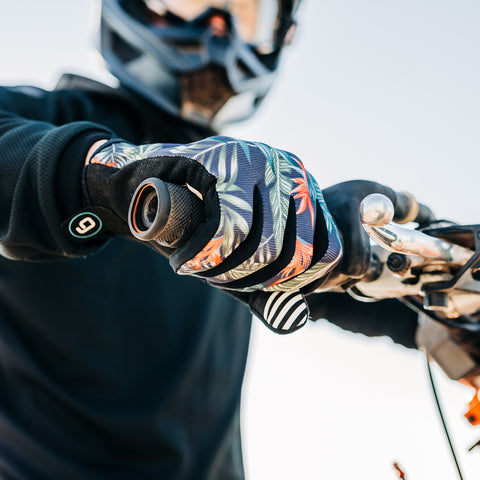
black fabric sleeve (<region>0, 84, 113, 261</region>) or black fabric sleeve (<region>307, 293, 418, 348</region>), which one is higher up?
black fabric sleeve (<region>0, 84, 113, 261</region>)

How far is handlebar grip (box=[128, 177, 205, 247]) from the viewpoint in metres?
0.59

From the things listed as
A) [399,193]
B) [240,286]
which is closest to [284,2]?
[399,193]

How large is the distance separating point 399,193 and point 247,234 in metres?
A: 0.40

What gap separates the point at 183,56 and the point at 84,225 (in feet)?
4.71

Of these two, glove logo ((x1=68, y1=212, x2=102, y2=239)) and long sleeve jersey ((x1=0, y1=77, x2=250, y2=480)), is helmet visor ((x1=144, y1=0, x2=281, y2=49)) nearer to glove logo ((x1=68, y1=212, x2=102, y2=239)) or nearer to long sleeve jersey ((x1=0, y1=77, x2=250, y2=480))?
long sleeve jersey ((x1=0, y1=77, x2=250, y2=480))

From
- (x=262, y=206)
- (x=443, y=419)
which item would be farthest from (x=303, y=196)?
(x=443, y=419)

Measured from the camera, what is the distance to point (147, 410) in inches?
62.8

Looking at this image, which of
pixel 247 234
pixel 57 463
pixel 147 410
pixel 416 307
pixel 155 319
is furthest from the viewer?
pixel 155 319

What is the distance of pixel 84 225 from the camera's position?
86 cm

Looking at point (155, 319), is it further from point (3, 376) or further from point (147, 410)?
point (3, 376)

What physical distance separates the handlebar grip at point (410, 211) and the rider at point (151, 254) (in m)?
0.04

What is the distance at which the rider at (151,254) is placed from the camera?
2.14 ft

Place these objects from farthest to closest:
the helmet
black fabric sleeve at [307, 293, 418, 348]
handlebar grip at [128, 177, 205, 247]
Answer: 1. the helmet
2. black fabric sleeve at [307, 293, 418, 348]
3. handlebar grip at [128, 177, 205, 247]

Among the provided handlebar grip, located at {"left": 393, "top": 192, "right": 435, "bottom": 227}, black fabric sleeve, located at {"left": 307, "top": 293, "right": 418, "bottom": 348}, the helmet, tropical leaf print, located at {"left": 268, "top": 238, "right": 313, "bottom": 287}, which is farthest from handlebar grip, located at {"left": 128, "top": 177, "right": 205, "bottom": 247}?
the helmet
